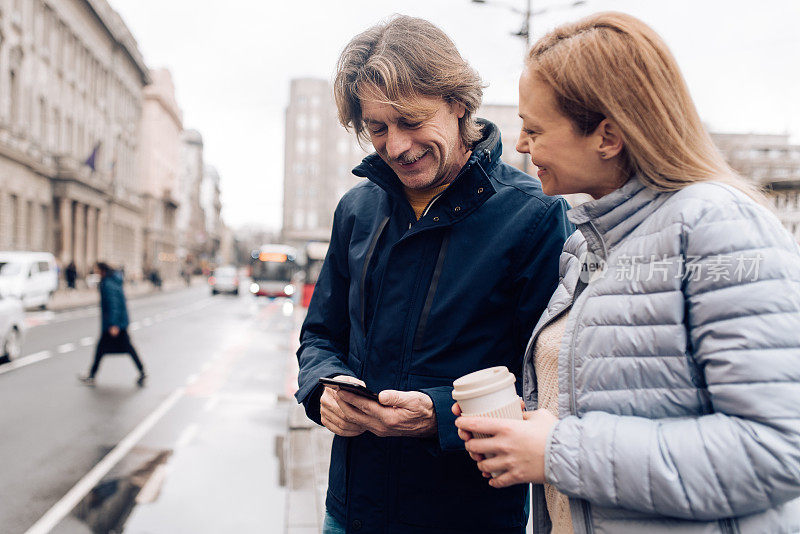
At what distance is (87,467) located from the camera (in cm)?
569

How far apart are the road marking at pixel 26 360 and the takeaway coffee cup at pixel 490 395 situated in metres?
11.2

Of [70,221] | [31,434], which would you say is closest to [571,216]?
[31,434]

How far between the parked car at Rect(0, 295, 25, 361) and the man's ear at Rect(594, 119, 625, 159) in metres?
12.2

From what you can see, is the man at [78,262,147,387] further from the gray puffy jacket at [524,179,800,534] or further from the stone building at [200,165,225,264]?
the stone building at [200,165,225,264]

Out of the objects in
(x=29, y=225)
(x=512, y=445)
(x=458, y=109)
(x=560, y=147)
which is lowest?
(x=512, y=445)

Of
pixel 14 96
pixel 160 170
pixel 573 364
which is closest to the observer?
pixel 573 364

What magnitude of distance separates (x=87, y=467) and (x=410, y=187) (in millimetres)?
5135

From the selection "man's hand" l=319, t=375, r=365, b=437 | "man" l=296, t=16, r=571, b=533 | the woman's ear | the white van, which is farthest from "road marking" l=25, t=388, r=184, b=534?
the white van

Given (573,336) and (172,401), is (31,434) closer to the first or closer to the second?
(172,401)

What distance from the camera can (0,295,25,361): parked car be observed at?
11.1m

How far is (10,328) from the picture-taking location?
1132 centimetres

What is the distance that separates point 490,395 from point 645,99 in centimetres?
67

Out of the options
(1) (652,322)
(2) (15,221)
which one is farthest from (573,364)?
(2) (15,221)

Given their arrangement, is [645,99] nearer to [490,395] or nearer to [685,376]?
[685,376]
